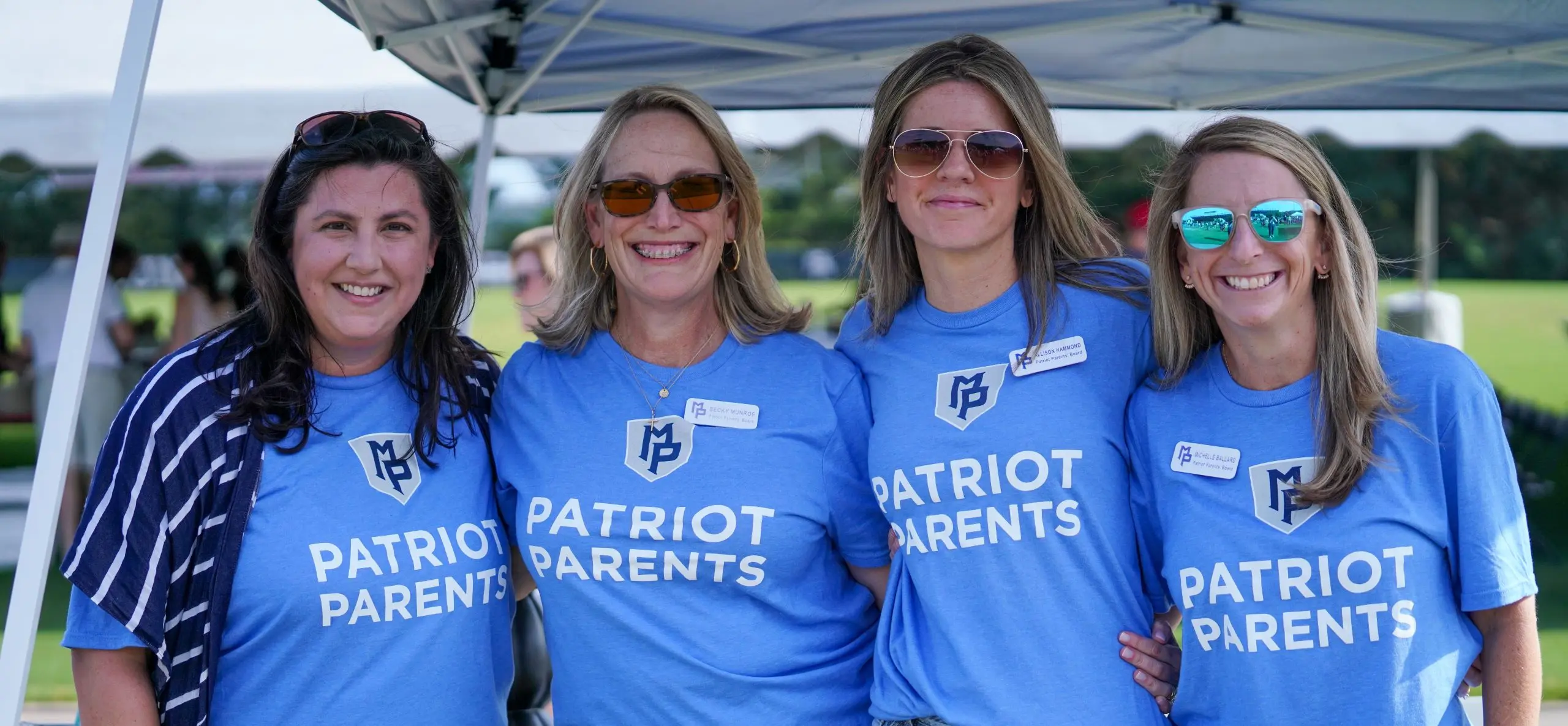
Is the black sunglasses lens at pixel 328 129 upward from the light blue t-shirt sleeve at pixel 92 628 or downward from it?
upward

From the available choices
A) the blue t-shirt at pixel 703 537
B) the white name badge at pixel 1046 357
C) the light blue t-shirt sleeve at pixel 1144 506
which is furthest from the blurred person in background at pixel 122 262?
the light blue t-shirt sleeve at pixel 1144 506

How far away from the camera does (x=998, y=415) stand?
1.98 metres

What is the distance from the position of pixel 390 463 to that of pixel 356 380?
0.58ft

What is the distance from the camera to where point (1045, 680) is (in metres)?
1.89

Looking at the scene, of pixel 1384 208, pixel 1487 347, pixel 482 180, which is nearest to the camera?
pixel 482 180

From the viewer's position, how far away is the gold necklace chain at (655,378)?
7.02 feet

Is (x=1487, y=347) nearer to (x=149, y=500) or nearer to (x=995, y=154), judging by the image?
(x=995, y=154)

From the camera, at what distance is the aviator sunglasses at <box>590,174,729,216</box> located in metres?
2.20

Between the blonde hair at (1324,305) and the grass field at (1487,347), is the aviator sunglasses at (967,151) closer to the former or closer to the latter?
the blonde hair at (1324,305)

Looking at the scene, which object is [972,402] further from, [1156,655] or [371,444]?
[371,444]

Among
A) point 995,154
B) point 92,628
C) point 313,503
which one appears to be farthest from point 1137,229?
point 92,628

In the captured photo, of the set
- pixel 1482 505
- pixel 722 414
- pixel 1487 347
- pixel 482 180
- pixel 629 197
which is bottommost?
pixel 1487 347

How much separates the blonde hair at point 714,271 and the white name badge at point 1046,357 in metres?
0.49

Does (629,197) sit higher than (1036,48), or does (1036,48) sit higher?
(1036,48)
